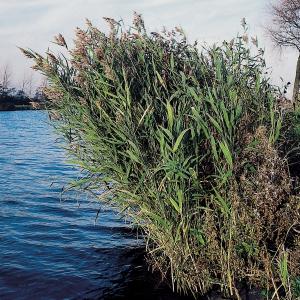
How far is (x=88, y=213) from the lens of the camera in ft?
36.8

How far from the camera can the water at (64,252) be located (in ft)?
21.8

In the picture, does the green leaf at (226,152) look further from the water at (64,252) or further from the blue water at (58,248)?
the blue water at (58,248)

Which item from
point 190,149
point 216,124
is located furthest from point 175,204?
point 216,124

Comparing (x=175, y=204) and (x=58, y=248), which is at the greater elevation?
(x=175, y=204)

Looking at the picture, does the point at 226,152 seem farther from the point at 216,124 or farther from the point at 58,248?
the point at 58,248

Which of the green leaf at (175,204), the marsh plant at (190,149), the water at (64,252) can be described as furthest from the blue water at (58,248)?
the green leaf at (175,204)

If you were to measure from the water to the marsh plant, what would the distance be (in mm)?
928

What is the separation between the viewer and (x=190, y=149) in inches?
216

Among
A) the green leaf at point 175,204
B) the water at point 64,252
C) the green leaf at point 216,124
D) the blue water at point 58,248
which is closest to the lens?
the green leaf at point 216,124

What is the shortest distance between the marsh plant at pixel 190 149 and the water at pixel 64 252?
928mm

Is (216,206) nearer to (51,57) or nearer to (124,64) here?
(124,64)

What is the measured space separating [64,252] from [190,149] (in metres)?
4.10

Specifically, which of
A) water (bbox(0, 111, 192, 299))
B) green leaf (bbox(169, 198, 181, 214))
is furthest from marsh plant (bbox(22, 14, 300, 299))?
water (bbox(0, 111, 192, 299))

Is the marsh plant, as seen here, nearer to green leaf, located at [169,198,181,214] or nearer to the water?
green leaf, located at [169,198,181,214]
